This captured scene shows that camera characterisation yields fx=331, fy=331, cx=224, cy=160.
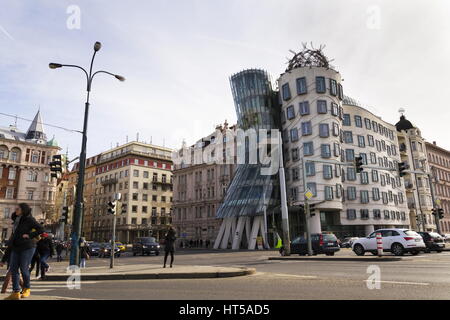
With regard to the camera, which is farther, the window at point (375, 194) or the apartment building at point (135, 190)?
the apartment building at point (135, 190)

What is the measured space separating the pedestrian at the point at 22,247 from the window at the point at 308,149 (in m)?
42.4

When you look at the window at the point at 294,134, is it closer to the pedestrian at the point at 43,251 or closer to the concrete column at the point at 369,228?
the concrete column at the point at 369,228

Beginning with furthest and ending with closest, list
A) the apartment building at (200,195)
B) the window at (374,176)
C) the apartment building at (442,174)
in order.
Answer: the apartment building at (442,174) < the apartment building at (200,195) < the window at (374,176)

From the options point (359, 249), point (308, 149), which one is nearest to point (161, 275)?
point (359, 249)

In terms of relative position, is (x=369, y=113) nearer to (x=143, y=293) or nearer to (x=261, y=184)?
(x=261, y=184)

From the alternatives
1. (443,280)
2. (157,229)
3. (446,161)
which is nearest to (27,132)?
(157,229)

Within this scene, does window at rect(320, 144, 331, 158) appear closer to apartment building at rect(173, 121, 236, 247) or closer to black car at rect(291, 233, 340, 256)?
apartment building at rect(173, 121, 236, 247)

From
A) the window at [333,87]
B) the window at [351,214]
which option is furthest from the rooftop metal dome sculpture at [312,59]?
the window at [351,214]

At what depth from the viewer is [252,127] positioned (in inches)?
2046

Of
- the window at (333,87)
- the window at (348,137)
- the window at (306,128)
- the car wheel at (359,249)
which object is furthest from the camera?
the window at (348,137)

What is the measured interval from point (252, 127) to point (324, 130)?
36.7ft

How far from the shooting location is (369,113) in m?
57.7

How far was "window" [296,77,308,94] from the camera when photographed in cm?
4762

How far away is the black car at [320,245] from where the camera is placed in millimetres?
23047
